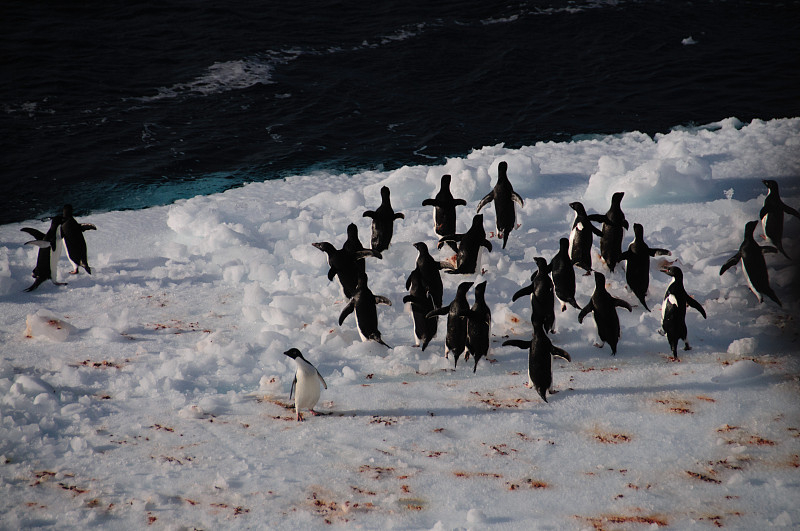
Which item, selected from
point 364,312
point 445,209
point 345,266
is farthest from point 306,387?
point 445,209

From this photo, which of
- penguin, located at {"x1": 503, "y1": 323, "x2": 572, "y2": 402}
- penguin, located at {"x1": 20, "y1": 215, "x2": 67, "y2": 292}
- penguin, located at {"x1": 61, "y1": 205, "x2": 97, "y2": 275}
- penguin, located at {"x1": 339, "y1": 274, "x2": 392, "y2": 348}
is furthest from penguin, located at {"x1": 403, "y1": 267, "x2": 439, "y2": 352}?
penguin, located at {"x1": 20, "y1": 215, "x2": 67, "y2": 292}

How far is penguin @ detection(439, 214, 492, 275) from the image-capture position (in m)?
7.38

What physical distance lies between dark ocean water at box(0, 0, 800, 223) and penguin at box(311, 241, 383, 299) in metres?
5.24

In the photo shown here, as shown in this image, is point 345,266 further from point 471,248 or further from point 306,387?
point 306,387

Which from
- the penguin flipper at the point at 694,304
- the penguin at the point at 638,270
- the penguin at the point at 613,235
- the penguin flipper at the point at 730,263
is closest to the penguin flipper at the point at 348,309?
the penguin at the point at 638,270

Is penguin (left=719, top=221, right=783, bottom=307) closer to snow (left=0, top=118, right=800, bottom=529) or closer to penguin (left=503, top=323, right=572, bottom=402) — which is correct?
snow (left=0, top=118, right=800, bottom=529)

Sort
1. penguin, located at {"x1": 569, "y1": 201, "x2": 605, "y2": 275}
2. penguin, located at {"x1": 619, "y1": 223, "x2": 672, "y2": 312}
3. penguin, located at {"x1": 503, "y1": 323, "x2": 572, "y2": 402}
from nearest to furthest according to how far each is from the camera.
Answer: penguin, located at {"x1": 503, "y1": 323, "x2": 572, "y2": 402}, penguin, located at {"x1": 619, "y1": 223, "x2": 672, "y2": 312}, penguin, located at {"x1": 569, "y1": 201, "x2": 605, "y2": 275}

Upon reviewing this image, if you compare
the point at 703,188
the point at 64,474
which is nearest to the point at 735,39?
the point at 703,188

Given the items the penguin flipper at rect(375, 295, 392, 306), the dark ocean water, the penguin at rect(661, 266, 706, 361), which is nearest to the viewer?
the penguin at rect(661, 266, 706, 361)

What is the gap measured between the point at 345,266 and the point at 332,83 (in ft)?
33.3

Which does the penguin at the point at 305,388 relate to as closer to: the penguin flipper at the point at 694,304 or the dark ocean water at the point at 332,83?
the penguin flipper at the point at 694,304

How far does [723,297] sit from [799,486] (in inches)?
113

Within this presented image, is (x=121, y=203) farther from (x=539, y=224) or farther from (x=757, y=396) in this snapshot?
(x=757, y=396)

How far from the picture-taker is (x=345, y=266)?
23.9 ft
